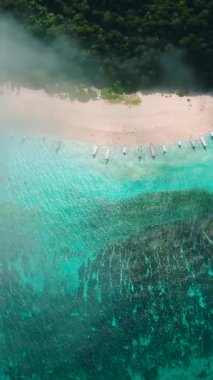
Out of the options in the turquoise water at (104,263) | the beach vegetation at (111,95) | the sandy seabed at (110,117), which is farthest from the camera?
the beach vegetation at (111,95)

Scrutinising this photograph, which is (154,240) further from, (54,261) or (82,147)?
(82,147)

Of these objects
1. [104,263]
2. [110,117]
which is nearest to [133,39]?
[110,117]

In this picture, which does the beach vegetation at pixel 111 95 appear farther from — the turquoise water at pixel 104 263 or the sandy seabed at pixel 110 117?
the turquoise water at pixel 104 263

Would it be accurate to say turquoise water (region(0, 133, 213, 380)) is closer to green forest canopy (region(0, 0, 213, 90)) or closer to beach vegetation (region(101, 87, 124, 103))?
beach vegetation (region(101, 87, 124, 103))

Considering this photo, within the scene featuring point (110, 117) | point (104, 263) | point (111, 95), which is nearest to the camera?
point (104, 263)

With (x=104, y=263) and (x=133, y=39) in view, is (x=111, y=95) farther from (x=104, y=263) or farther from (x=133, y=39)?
(x=104, y=263)

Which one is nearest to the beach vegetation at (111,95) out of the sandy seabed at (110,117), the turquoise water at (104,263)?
the sandy seabed at (110,117)
